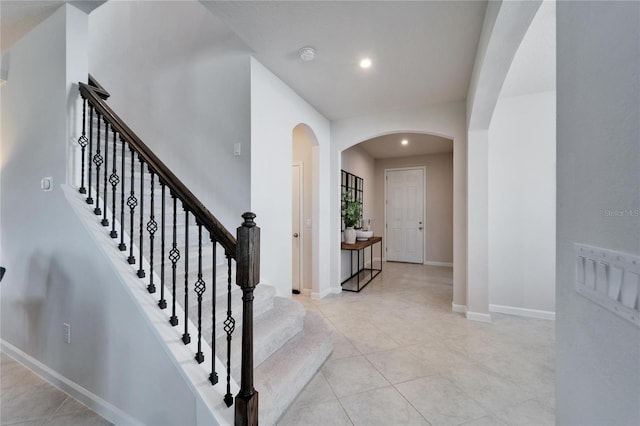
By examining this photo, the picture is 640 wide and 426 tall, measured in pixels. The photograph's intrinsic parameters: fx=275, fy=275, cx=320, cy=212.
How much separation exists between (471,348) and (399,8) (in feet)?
9.50

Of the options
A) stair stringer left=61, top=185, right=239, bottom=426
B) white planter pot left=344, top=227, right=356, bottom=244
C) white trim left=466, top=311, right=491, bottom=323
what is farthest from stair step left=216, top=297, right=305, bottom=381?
white planter pot left=344, top=227, right=356, bottom=244

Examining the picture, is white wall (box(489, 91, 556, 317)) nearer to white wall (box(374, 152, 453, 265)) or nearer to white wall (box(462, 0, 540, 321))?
white wall (box(462, 0, 540, 321))

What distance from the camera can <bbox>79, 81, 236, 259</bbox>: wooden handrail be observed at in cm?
141

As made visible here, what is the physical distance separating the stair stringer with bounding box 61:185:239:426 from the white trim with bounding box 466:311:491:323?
9.18 ft

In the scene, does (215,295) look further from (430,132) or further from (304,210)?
(430,132)

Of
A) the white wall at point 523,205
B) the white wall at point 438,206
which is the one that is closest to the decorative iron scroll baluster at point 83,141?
the white wall at point 523,205

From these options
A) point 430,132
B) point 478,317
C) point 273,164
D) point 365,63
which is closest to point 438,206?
point 430,132

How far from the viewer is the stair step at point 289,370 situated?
1585mm

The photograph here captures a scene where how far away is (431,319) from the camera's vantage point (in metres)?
3.19

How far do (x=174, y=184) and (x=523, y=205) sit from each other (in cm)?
374

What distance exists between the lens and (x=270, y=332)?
2.00 metres
